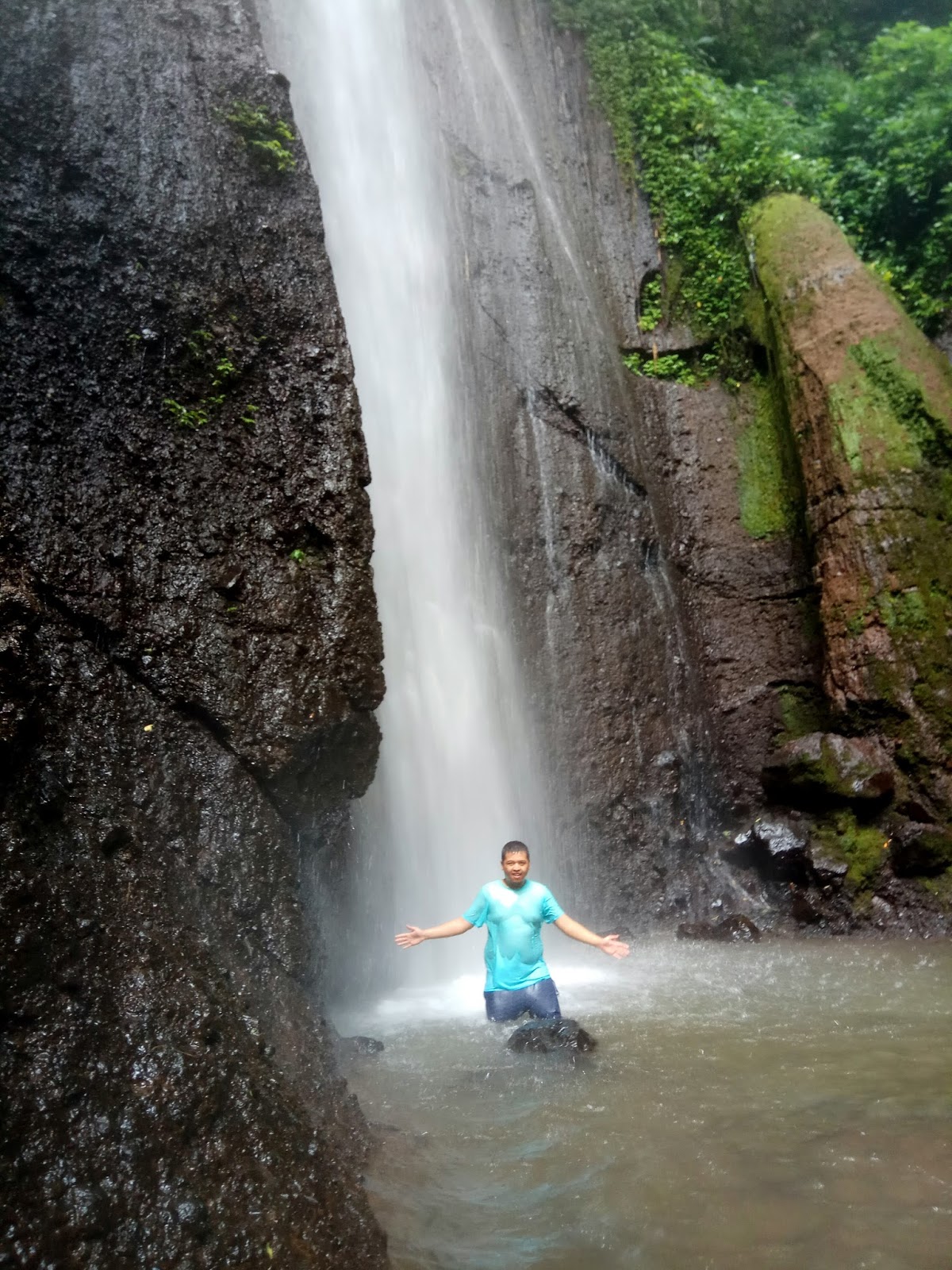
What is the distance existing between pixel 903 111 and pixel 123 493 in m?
12.8

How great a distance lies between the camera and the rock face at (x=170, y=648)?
252 cm

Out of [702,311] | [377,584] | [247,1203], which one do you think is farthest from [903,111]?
[247,1203]

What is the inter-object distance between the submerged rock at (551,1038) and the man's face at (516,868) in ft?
2.38

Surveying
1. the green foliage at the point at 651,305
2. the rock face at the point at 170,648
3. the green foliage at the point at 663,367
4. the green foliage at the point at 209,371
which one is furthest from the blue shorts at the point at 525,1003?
the green foliage at the point at 651,305

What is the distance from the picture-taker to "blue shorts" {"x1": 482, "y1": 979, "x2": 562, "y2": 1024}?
473 cm

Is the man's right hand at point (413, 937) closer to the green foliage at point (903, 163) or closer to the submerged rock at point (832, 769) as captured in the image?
the submerged rock at point (832, 769)

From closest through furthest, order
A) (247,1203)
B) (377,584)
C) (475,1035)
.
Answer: (247,1203), (475,1035), (377,584)

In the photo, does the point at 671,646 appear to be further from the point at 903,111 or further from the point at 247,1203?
the point at 903,111

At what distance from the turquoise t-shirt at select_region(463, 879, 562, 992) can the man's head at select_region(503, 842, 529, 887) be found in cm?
6

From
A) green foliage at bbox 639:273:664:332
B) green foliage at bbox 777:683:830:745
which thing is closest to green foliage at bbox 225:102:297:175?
green foliage at bbox 639:273:664:332

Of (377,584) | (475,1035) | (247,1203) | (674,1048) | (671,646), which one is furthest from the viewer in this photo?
(671,646)

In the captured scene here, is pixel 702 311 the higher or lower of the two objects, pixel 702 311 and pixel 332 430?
the higher

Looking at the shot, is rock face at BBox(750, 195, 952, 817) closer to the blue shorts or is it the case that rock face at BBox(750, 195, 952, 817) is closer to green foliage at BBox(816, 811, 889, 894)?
green foliage at BBox(816, 811, 889, 894)

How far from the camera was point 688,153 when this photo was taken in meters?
11.5
